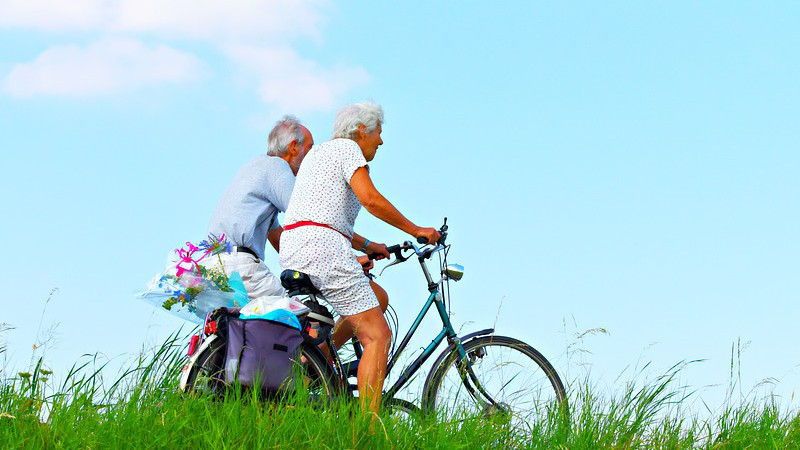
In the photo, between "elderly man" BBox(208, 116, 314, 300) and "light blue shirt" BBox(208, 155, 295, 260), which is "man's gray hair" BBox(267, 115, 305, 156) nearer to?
"elderly man" BBox(208, 116, 314, 300)

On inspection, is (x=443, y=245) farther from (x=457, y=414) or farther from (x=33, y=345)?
(x=33, y=345)

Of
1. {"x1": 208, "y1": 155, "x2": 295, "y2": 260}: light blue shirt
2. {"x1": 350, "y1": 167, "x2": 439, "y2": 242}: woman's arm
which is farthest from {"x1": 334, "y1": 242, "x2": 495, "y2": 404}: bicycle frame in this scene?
{"x1": 208, "y1": 155, "x2": 295, "y2": 260}: light blue shirt

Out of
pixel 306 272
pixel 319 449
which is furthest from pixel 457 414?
pixel 306 272

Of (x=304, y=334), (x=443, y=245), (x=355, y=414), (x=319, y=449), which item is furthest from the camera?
(x=443, y=245)

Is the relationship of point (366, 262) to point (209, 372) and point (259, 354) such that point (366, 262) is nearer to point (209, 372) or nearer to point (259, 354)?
point (259, 354)

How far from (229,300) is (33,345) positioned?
128 cm

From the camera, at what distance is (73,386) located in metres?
5.18

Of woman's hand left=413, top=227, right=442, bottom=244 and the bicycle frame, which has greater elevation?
woman's hand left=413, top=227, right=442, bottom=244

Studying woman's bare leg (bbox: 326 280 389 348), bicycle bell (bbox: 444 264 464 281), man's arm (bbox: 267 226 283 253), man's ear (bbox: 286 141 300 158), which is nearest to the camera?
woman's bare leg (bbox: 326 280 389 348)

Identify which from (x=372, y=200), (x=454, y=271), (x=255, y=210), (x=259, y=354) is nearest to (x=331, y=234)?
(x=372, y=200)

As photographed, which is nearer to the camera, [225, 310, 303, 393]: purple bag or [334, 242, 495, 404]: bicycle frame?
[225, 310, 303, 393]: purple bag

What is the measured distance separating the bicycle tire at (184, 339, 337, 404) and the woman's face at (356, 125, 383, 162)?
1.26 m

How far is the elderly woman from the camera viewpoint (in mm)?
5320

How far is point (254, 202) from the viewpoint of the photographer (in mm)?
6457
